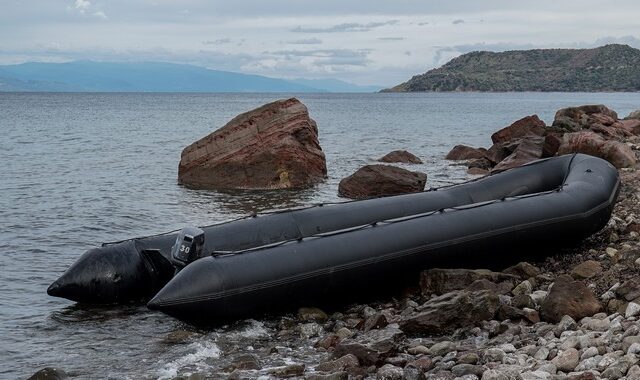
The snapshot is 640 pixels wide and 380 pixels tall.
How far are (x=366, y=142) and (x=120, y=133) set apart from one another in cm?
1682

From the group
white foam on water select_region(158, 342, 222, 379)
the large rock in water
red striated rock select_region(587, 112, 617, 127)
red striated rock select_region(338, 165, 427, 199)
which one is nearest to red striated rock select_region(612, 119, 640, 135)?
red striated rock select_region(587, 112, 617, 127)

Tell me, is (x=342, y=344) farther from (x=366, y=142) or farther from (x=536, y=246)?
(x=366, y=142)

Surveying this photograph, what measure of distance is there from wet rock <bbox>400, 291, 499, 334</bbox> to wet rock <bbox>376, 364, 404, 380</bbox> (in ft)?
4.06

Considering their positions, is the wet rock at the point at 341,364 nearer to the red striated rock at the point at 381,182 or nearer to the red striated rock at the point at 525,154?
the red striated rock at the point at 381,182

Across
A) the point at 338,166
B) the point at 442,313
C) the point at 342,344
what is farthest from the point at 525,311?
the point at 338,166

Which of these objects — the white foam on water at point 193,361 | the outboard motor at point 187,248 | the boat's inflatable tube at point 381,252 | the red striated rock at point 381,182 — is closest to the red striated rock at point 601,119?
the red striated rock at point 381,182

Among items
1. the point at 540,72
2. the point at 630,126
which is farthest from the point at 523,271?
the point at 540,72

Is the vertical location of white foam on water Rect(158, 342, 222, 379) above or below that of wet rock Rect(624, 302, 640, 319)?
below

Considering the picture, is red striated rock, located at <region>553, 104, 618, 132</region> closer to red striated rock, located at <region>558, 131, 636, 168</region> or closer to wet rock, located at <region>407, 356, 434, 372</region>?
red striated rock, located at <region>558, 131, 636, 168</region>

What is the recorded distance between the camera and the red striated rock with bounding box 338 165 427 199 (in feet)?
56.9

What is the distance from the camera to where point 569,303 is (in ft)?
26.4

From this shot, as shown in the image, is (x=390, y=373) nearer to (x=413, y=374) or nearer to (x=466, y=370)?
(x=413, y=374)

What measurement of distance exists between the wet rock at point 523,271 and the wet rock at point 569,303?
181 cm

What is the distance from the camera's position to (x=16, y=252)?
13.3m
